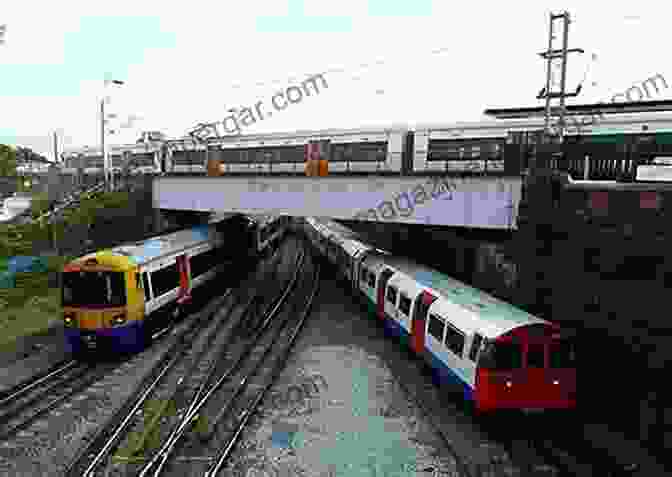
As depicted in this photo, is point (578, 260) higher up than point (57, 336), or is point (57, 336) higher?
point (578, 260)

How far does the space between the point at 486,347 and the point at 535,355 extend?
3.71ft

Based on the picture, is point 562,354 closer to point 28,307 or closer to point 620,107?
point 28,307

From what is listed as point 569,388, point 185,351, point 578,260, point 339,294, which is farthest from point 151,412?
point 339,294

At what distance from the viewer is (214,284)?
24.4 meters

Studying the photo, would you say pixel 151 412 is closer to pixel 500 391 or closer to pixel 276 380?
pixel 276 380

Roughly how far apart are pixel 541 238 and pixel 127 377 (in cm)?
1256

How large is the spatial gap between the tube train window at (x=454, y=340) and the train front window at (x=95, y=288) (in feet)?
30.9

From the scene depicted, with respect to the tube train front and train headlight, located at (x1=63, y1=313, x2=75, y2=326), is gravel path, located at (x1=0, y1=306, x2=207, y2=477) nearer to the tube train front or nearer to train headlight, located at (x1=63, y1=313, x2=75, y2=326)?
train headlight, located at (x1=63, y1=313, x2=75, y2=326)

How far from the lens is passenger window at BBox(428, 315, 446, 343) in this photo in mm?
13625

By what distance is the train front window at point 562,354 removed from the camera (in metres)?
11.5

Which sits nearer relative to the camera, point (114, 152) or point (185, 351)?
point (185, 351)

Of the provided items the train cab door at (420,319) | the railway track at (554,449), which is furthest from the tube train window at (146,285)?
the railway track at (554,449)

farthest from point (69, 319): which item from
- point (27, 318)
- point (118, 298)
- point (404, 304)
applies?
point (404, 304)

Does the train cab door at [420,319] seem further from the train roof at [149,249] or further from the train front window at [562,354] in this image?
the train roof at [149,249]
